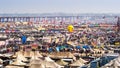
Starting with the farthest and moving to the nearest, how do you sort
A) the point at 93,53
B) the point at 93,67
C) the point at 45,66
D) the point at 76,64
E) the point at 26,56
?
the point at 93,53 < the point at 26,56 < the point at 76,64 < the point at 45,66 < the point at 93,67

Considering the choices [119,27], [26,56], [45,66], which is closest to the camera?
[45,66]

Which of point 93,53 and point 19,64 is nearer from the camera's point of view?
point 19,64

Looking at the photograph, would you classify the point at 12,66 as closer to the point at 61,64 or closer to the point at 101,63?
the point at 61,64

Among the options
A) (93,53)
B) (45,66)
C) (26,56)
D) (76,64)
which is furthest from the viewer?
(93,53)

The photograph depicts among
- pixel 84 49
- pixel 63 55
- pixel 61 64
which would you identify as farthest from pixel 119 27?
pixel 61 64

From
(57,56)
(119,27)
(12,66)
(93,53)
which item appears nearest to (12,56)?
(57,56)

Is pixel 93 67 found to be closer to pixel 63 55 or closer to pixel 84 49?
pixel 63 55

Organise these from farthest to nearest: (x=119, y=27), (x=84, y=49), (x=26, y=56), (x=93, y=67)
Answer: (x=119, y=27) < (x=84, y=49) < (x=26, y=56) < (x=93, y=67)

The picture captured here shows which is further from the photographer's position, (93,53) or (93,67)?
(93,53)
